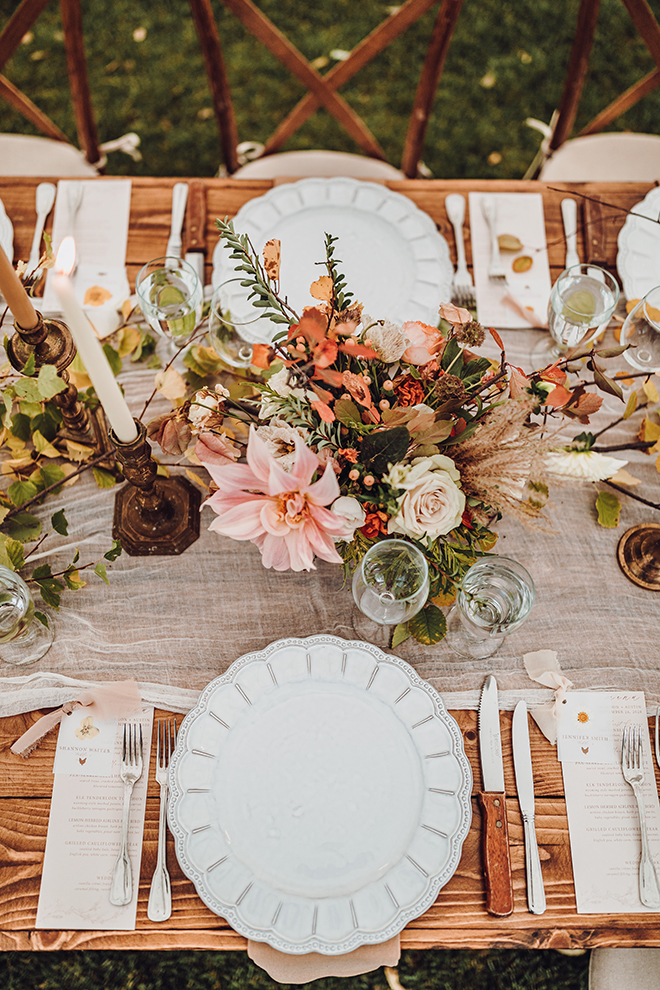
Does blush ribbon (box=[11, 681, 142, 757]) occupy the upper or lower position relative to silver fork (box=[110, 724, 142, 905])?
upper

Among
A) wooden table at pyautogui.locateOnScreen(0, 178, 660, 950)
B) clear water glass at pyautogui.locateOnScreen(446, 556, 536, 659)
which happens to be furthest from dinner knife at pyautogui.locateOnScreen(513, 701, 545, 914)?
clear water glass at pyautogui.locateOnScreen(446, 556, 536, 659)

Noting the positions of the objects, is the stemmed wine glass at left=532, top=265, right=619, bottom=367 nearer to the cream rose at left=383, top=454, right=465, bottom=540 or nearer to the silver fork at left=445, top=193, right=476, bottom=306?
the silver fork at left=445, top=193, right=476, bottom=306

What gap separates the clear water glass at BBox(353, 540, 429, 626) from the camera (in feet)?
3.49

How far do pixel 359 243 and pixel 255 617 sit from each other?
2.78ft

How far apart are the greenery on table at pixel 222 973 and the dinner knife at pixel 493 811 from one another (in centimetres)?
108

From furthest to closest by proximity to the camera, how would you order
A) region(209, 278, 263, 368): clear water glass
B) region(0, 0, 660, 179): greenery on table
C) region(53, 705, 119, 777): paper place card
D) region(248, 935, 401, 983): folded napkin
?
region(0, 0, 660, 179): greenery on table < region(209, 278, 263, 368): clear water glass < region(53, 705, 119, 777): paper place card < region(248, 935, 401, 983): folded napkin

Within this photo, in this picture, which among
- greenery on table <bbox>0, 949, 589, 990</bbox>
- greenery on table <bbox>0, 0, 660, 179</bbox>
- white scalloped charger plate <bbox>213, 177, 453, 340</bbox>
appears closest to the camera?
white scalloped charger plate <bbox>213, 177, 453, 340</bbox>

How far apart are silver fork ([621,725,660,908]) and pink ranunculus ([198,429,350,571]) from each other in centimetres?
68

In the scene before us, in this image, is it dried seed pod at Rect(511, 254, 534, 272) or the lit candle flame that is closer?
the lit candle flame

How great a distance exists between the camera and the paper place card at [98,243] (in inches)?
58.2

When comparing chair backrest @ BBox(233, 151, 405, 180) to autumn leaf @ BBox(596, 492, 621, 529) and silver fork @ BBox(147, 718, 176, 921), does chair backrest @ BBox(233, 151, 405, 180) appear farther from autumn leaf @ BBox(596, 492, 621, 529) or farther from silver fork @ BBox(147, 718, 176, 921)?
silver fork @ BBox(147, 718, 176, 921)

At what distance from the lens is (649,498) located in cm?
138

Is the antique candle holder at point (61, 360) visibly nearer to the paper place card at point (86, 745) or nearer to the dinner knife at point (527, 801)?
the paper place card at point (86, 745)

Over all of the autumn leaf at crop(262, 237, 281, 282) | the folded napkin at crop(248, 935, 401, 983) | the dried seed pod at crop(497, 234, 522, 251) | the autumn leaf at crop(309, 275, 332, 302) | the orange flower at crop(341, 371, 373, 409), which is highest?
the autumn leaf at crop(262, 237, 281, 282)
